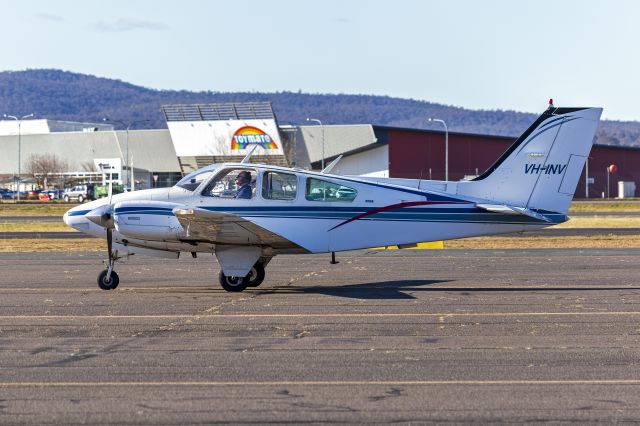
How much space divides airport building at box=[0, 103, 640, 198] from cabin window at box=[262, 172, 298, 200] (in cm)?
6217

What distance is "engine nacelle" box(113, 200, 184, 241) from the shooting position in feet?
55.2

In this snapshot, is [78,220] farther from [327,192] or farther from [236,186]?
[327,192]

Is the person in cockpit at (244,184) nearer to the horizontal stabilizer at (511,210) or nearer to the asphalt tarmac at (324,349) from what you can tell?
the asphalt tarmac at (324,349)

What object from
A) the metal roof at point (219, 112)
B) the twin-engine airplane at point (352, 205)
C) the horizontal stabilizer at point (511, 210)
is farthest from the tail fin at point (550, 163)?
the metal roof at point (219, 112)

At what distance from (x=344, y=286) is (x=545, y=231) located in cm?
1900

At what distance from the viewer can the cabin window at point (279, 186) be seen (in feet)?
56.7

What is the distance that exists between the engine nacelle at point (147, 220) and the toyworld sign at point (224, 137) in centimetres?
6628

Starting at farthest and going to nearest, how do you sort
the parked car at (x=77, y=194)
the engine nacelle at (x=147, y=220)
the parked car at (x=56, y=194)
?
the parked car at (x=56, y=194) < the parked car at (x=77, y=194) < the engine nacelle at (x=147, y=220)

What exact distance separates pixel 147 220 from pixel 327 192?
3187mm

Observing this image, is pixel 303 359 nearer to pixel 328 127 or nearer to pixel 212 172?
pixel 212 172

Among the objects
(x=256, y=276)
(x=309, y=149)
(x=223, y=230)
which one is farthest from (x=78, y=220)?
(x=309, y=149)

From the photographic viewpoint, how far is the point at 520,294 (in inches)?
649

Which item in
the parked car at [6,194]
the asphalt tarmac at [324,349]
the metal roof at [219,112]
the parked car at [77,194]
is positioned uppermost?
the metal roof at [219,112]

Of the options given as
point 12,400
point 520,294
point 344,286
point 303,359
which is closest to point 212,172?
point 344,286
